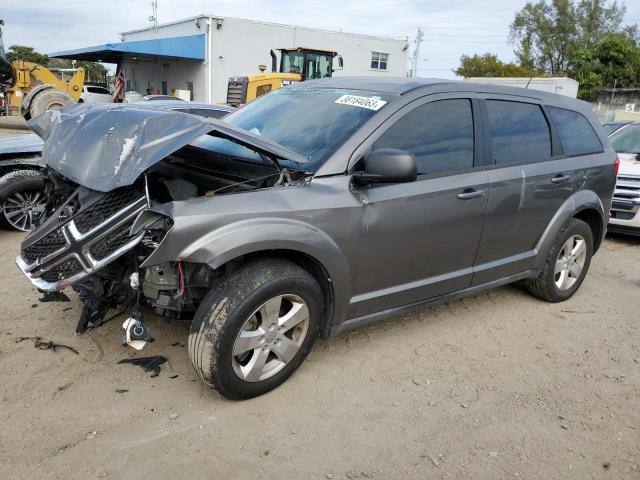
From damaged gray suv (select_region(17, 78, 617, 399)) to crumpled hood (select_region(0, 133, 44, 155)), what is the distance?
2.25 m

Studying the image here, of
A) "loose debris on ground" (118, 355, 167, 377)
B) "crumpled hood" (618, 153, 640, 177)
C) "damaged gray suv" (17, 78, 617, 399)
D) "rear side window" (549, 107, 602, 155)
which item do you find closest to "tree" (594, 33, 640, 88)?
"crumpled hood" (618, 153, 640, 177)

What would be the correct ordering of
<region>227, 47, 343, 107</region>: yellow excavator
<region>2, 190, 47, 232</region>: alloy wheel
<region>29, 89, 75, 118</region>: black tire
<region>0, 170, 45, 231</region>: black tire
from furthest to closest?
<region>29, 89, 75, 118</region>: black tire < <region>227, 47, 343, 107</region>: yellow excavator < <region>2, 190, 47, 232</region>: alloy wheel < <region>0, 170, 45, 231</region>: black tire

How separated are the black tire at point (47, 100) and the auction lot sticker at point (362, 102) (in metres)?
15.8

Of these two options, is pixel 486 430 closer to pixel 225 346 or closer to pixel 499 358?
pixel 499 358

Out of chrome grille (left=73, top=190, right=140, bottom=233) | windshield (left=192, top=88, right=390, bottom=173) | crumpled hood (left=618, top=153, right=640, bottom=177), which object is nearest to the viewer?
chrome grille (left=73, top=190, right=140, bottom=233)

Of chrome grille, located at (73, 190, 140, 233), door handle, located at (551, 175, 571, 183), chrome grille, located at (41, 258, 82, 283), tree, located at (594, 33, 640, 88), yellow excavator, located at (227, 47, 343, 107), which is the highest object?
tree, located at (594, 33, 640, 88)

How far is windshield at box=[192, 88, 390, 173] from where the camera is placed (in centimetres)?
323

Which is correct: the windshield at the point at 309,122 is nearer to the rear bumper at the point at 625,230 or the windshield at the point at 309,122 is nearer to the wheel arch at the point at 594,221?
the wheel arch at the point at 594,221

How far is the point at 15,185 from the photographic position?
5730 mm

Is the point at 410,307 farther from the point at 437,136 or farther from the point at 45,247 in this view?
the point at 45,247

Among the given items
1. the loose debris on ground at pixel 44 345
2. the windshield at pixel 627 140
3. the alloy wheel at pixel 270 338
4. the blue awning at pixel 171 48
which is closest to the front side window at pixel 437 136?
the alloy wheel at pixel 270 338

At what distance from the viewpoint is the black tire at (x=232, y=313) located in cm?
273

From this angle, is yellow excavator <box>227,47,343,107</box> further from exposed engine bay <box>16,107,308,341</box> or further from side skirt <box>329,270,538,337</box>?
exposed engine bay <box>16,107,308,341</box>

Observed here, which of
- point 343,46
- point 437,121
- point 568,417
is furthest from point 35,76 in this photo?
point 568,417
